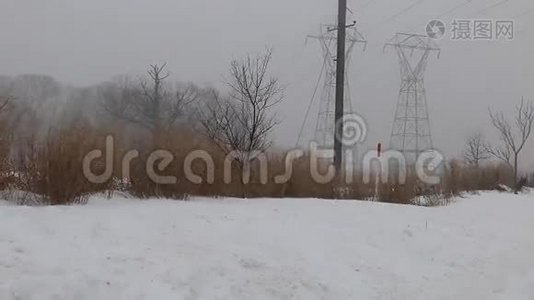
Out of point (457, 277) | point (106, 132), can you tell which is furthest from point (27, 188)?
point (457, 277)

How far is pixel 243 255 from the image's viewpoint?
20.9 ft

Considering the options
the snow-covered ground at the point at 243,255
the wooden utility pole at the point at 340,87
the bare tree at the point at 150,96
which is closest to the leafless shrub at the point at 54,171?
the snow-covered ground at the point at 243,255

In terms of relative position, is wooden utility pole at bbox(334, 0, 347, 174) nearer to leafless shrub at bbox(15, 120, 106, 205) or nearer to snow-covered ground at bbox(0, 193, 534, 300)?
snow-covered ground at bbox(0, 193, 534, 300)

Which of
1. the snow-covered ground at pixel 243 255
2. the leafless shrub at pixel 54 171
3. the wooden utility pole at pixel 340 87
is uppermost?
the wooden utility pole at pixel 340 87

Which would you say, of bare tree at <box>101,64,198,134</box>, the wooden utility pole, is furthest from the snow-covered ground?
bare tree at <box>101,64,198,134</box>

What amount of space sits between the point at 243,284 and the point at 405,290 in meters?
1.89

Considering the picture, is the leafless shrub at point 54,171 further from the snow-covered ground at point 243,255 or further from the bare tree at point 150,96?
the bare tree at point 150,96

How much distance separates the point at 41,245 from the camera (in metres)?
5.64

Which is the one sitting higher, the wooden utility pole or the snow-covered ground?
the wooden utility pole

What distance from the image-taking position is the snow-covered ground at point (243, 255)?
16.9 ft

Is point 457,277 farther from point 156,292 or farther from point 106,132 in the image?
point 106,132

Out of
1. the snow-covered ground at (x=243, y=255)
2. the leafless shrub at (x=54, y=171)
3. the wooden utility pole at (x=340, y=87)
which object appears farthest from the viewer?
the wooden utility pole at (x=340, y=87)

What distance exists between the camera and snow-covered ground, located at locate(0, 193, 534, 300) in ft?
16.9

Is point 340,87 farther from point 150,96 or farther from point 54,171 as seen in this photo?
point 150,96
